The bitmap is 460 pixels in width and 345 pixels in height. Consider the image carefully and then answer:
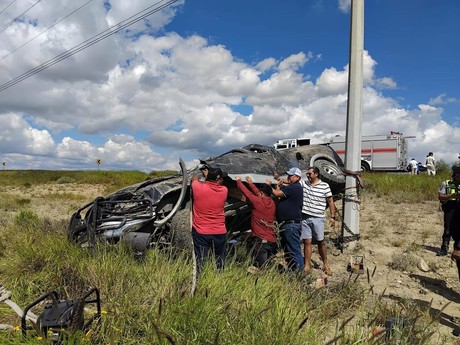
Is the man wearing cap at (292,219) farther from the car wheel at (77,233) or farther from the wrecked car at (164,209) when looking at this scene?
the car wheel at (77,233)

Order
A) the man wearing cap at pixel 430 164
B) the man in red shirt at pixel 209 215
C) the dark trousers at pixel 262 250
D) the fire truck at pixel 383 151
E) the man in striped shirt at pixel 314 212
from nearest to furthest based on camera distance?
the man in red shirt at pixel 209 215
the dark trousers at pixel 262 250
the man in striped shirt at pixel 314 212
the man wearing cap at pixel 430 164
the fire truck at pixel 383 151

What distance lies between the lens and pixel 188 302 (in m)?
3.17

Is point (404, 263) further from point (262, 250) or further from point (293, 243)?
point (262, 250)

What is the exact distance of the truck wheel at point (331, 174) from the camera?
7.61 metres

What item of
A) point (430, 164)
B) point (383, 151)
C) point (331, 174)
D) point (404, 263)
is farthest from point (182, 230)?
point (383, 151)

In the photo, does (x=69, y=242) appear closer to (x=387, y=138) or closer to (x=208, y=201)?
(x=208, y=201)

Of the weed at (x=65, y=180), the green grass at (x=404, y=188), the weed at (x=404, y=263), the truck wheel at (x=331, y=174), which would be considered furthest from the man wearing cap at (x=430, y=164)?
the weed at (x=65, y=180)

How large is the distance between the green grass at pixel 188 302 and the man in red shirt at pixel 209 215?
554 mm

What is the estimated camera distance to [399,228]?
9.41 meters

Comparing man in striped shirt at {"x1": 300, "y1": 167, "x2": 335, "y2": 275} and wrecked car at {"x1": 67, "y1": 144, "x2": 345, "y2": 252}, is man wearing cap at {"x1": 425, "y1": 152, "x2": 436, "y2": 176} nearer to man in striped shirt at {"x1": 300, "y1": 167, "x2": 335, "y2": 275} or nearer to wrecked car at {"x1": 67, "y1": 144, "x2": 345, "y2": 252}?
wrecked car at {"x1": 67, "y1": 144, "x2": 345, "y2": 252}

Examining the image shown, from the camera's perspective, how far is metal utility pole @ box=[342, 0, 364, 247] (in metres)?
7.42

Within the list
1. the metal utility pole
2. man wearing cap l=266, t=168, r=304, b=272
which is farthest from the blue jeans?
the metal utility pole

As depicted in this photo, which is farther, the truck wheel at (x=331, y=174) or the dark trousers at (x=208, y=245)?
the truck wheel at (x=331, y=174)

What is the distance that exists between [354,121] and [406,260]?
2.76m
